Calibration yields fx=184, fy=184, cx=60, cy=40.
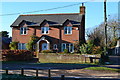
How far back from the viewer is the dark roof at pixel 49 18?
34.3 m

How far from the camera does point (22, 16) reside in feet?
127

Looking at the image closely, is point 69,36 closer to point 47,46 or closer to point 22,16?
point 47,46

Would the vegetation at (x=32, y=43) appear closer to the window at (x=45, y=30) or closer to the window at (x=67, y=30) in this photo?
the window at (x=45, y=30)

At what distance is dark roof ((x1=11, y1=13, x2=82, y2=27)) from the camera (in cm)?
3426

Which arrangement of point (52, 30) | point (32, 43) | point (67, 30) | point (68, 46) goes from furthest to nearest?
point (52, 30) → point (32, 43) → point (67, 30) → point (68, 46)

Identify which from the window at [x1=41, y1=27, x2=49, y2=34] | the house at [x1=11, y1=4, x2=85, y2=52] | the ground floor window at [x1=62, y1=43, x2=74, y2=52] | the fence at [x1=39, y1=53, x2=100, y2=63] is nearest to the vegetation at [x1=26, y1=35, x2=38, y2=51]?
the house at [x1=11, y1=4, x2=85, y2=52]

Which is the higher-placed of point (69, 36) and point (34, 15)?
point (34, 15)

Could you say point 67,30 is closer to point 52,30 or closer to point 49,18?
point 52,30

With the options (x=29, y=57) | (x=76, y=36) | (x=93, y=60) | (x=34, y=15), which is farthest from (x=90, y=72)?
(x=34, y=15)

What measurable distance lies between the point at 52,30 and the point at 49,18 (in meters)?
3.01

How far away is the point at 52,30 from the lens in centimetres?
3431

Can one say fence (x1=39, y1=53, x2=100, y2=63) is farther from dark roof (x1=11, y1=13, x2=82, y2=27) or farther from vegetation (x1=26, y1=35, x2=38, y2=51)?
dark roof (x1=11, y1=13, x2=82, y2=27)

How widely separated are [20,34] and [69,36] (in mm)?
9807

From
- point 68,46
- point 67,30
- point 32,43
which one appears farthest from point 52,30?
point 32,43
